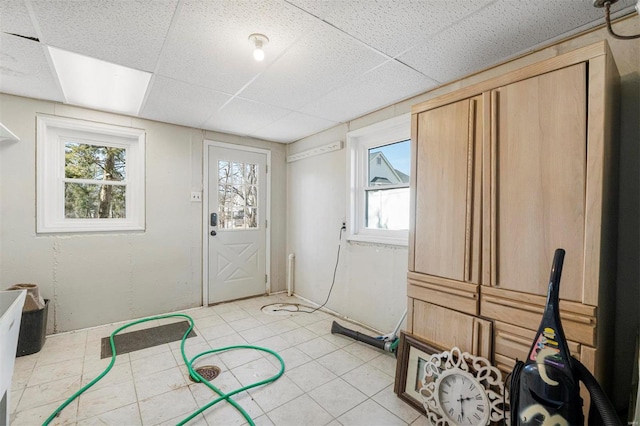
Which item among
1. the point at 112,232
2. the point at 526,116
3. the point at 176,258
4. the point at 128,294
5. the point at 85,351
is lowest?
the point at 85,351

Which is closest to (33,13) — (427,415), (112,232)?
(112,232)

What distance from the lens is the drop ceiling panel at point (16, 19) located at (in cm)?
145

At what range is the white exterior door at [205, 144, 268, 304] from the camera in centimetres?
374

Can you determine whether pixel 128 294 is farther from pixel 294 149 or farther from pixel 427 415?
pixel 427 415

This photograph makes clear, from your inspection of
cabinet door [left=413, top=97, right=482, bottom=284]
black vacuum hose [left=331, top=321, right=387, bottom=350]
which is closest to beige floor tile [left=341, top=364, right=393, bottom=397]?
black vacuum hose [left=331, top=321, right=387, bottom=350]

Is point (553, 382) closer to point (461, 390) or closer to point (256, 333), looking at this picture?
point (461, 390)

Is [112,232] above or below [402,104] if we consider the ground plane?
below

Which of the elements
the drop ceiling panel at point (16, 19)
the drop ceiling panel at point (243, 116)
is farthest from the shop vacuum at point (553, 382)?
the drop ceiling panel at point (16, 19)

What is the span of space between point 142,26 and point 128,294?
2.76m

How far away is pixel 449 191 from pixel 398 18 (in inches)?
40.9

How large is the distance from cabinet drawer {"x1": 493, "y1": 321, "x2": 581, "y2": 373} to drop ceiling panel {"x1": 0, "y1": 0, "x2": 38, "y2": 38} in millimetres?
3060

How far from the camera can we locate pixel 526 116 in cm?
147

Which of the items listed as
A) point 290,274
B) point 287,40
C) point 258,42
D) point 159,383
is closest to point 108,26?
point 258,42

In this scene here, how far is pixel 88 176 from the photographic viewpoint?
9.98 ft
